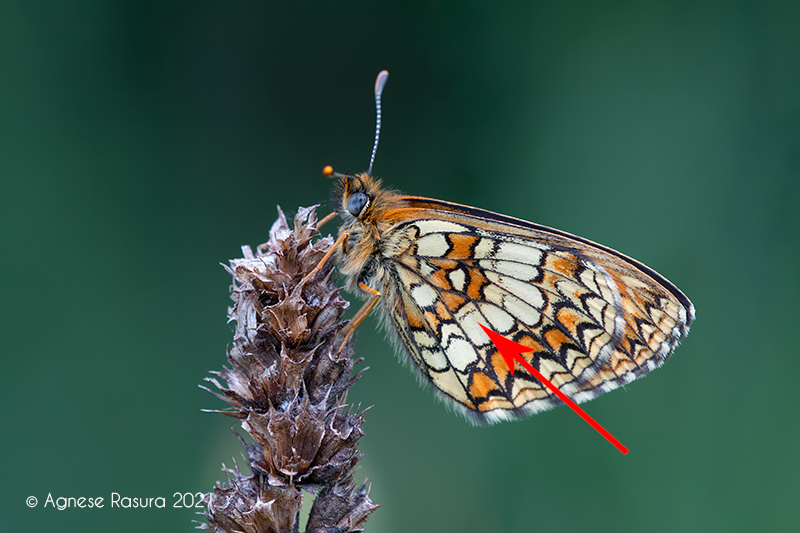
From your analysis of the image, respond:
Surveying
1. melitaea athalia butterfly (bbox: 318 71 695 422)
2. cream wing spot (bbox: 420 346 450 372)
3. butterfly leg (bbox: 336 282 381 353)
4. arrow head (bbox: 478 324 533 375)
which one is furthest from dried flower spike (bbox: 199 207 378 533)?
arrow head (bbox: 478 324 533 375)

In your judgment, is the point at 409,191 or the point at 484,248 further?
the point at 409,191

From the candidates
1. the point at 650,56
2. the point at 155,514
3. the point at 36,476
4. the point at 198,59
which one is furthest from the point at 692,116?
the point at 36,476

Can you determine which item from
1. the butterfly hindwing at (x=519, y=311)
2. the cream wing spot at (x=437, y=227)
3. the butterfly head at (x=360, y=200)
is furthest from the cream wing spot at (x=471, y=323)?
the butterfly head at (x=360, y=200)

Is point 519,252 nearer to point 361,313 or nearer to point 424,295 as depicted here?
point 424,295

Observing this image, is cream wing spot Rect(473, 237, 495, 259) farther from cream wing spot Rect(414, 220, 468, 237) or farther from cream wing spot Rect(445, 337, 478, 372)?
cream wing spot Rect(445, 337, 478, 372)

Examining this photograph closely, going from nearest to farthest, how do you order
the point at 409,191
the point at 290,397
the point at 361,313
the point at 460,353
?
the point at 290,397, the point at 361,313, the point at 460,353, the point at 409,191

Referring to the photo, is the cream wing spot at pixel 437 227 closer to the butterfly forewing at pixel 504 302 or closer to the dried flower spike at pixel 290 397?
the butterfly forewing at pixel 504 302

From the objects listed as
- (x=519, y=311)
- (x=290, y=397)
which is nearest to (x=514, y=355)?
(x=519, y=311)

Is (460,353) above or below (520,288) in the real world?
below

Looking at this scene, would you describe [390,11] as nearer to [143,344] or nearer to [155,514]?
[143,344]
